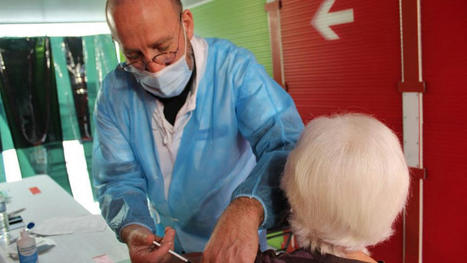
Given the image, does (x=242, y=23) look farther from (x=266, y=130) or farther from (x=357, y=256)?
(x=357, y=256)

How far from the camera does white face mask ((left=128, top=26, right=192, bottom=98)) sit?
1329mm

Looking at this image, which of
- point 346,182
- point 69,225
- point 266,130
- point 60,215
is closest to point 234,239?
point 346,182

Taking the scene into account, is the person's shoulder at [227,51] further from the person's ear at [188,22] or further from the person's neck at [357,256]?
the person's neck at [357,256]

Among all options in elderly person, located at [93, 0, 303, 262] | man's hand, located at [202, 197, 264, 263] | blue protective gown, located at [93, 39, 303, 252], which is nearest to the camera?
man's hand, located at [202, 197, 264, 263]

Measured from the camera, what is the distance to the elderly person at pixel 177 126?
120cm

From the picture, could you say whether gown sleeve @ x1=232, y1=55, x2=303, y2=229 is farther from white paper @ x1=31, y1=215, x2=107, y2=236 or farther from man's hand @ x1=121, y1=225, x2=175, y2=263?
white paper @ x1=31, y1=215, x2=107, y2=236

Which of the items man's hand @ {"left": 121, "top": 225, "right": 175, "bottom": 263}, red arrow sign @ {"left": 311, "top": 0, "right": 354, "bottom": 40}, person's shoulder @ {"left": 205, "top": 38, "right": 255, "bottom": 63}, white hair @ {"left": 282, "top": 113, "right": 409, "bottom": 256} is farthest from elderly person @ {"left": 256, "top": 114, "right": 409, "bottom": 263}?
red arrow sign @ {"left": 311, "top": 0, "right": 354, "bottom": 40}

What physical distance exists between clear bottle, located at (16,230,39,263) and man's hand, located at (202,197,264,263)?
1.44m

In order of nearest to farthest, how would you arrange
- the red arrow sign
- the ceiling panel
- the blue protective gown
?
the blue protective gown, the red arrow sign, the ceiling panel

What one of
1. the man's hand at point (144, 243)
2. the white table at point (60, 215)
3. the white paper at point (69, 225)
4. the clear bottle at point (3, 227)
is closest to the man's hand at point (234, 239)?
the man's hand at point (144, 243)

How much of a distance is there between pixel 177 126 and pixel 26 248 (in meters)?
1.19

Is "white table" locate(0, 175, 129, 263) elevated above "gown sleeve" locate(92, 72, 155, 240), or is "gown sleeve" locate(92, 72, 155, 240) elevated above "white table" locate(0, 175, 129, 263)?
"gown sleeve" locate(92, 72, 155, 240)

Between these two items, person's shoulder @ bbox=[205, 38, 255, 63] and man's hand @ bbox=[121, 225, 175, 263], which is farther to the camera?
person's shoulder @ bbox=[205, 38, 255, 63]

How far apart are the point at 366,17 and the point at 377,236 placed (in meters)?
1.86
